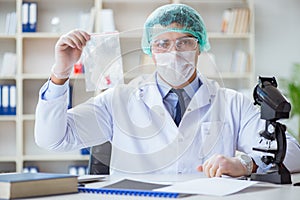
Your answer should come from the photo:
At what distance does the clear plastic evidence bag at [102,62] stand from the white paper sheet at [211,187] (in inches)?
22.2

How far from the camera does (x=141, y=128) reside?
2.01 meters

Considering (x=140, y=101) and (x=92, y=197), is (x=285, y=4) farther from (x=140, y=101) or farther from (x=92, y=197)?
(x=92, y=197)

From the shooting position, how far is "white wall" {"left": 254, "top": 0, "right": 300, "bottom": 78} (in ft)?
16.8

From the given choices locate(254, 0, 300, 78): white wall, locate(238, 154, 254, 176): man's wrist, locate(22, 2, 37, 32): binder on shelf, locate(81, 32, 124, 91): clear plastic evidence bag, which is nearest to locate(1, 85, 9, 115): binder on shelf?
locate(22, 2, 37, 32): binder on shelf

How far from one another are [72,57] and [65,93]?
4.8 inches

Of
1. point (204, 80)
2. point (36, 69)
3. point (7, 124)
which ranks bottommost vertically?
point (7, 124)

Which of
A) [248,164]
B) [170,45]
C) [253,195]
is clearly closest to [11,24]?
[170,45]

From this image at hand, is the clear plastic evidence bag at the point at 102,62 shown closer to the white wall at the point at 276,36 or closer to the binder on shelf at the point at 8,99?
the binder on shelf at the point at 8,99

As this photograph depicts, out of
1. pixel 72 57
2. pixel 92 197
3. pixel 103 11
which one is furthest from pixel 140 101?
pixel 103 11

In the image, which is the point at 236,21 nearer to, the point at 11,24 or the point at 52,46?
the point at 52,46

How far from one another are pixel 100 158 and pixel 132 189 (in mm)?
565

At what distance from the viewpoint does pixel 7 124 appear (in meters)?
5.08

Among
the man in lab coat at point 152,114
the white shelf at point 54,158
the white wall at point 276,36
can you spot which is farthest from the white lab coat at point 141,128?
the white wall at point 276,36

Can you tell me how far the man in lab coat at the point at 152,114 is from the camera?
6.45 feet
